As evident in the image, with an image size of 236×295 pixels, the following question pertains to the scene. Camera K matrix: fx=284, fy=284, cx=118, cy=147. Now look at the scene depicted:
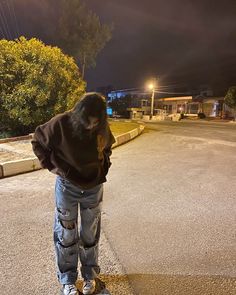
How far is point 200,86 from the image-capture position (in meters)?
45.9

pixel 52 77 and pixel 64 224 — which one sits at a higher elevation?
pixel 52 77

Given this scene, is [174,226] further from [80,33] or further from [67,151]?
[80,33]

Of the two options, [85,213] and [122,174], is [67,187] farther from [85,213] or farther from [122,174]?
[122,174]

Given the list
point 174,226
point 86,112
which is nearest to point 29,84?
point 174,226

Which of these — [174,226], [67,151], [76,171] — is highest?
[67,151]

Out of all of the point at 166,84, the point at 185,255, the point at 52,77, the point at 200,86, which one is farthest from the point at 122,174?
the point at 166,84

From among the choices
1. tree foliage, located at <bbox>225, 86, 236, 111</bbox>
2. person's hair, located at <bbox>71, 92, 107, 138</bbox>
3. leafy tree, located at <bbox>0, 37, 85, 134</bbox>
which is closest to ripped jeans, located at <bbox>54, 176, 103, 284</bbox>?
person's hair, located at <bbox>71, 92, 107, 138</bbox>

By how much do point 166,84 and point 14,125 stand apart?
46.2m

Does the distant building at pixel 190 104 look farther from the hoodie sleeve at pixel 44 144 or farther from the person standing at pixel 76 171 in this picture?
the hoodie sleeve at pixel 44 144

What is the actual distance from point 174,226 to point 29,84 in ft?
27.8

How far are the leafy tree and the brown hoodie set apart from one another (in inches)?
339

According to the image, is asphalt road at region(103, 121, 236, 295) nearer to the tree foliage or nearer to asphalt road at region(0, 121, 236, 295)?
asphalt road at region(0, 121, 236, 295)

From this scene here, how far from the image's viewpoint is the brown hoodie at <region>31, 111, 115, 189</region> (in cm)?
211

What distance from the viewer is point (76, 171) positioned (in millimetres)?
2152
